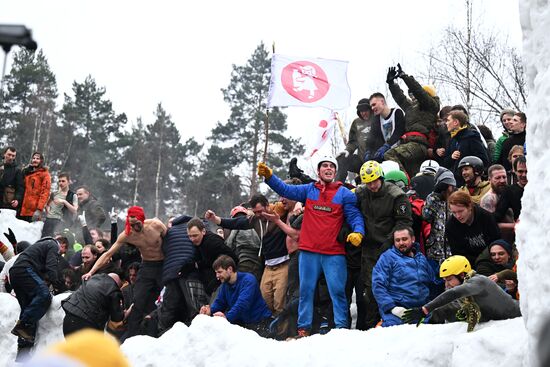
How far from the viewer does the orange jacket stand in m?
13.5

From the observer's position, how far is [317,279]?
7648 millimetres

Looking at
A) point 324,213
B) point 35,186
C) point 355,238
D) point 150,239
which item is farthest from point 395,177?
point 35,186

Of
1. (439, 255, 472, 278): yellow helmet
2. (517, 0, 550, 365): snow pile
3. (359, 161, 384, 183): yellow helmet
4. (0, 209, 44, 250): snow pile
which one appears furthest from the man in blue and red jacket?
(0, 209, 44, 250): snow pile

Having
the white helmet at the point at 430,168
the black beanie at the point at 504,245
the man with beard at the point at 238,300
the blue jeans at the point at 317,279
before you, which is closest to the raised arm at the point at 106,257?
the man with beard at the point at 238,300

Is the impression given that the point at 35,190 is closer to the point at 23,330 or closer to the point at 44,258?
the point at 44,258

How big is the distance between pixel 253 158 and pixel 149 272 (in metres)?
28.2

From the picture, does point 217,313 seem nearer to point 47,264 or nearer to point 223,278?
point 223,278

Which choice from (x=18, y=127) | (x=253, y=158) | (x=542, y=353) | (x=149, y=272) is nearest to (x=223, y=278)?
(x=149, y=272)

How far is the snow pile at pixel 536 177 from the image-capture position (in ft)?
12.3

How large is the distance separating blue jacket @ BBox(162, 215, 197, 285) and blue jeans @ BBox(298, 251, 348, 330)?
70.9 inches

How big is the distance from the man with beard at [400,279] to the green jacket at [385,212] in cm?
35

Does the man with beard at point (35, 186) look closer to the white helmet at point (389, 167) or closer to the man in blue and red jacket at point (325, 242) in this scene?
the man in blue and red jacket at point (325, 242)

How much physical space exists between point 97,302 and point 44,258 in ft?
5.80

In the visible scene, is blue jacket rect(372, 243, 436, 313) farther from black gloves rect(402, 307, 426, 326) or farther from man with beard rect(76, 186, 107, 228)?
man with beard rect(76, 186, 107, 228)
